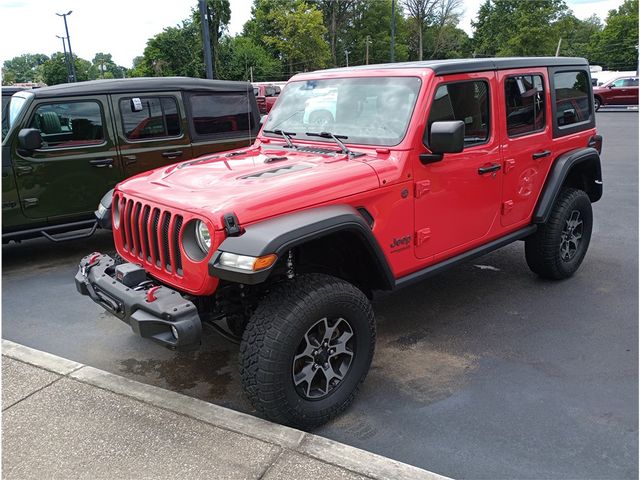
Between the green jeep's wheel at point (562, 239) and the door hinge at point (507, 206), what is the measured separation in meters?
0.65

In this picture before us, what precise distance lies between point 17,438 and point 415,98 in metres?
3.09

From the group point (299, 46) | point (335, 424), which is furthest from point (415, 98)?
point (299, 46)

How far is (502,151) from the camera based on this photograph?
4.22 metres

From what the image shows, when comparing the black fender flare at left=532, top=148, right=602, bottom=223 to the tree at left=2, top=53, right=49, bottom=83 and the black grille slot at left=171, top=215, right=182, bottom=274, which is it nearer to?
the black grille slot at left=171, top=215, right=182, bottom=274

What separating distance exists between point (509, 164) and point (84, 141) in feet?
15.3

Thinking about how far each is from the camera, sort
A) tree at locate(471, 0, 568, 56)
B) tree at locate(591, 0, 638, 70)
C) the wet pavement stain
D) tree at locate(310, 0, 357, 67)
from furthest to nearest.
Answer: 1. tree at locate(310, 0, 357, 67)
2. tree at locate(591, 0, 638, 70)
3. tree at locate(471, 0, 568, 56)
4. the wet pavement stain

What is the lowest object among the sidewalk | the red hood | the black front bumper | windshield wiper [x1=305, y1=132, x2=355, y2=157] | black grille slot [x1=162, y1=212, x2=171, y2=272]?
the sidewalk

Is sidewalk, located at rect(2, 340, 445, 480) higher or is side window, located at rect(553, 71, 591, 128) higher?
side window, located at rect(553, 71, 591, 128)

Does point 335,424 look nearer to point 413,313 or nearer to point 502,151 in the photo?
point 413,313

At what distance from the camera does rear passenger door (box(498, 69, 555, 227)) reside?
168 inches

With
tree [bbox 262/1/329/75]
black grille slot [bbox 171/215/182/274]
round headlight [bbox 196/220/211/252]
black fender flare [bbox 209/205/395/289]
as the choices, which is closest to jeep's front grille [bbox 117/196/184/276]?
black grille slot [bbox 171/215/182/274]

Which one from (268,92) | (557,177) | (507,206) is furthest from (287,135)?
(268,92)

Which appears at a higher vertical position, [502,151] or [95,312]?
[502,151]

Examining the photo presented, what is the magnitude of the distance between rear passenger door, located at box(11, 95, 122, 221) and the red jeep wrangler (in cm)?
261
